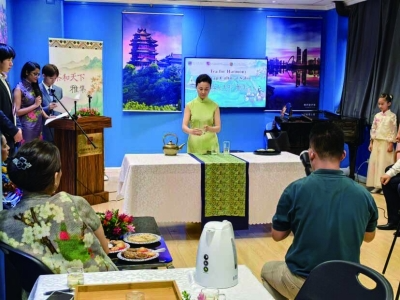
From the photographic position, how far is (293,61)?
8156 millimetres

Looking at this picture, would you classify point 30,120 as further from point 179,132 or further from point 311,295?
point 311,295

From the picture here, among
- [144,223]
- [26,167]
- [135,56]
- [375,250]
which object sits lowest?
[375,250]

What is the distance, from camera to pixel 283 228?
2223 mm

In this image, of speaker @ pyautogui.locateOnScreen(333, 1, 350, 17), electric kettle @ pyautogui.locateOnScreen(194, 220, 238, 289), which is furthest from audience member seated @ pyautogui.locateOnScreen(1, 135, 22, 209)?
speaker @ pyautogui.locateOnScreen(333, 1, 350, 17)

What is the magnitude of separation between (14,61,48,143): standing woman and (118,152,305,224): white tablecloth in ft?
4.31

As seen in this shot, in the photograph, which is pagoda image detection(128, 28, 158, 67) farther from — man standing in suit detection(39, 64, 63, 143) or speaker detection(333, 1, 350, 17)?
speaker detection(333, 1, 350, 17)

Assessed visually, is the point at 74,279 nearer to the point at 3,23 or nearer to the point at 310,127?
the point at 3,23

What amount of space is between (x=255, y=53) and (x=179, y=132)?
1794 millimetres

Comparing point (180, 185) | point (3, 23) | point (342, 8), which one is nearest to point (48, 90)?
point (3, 23)

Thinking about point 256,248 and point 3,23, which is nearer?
point 256,248

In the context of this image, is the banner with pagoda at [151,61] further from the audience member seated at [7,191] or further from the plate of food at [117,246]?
the plate of food at [117,246]

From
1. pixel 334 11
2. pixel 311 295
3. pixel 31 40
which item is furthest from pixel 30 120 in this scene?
pixel 334 11

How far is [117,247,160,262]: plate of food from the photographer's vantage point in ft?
7.47

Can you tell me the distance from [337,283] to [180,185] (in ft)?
9.05
